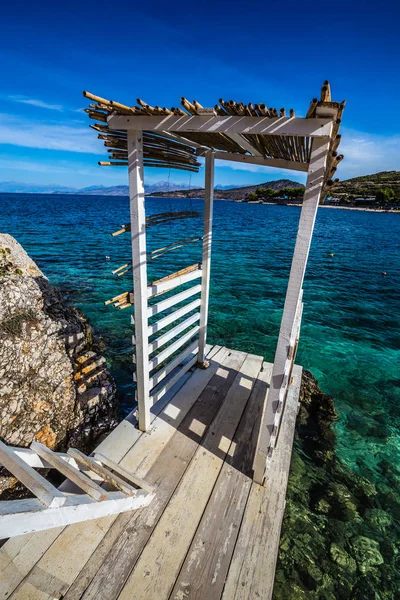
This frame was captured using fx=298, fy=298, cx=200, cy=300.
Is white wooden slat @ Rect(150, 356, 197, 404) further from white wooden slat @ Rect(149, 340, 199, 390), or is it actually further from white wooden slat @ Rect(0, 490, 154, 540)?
white wooden slat @ Rect(0, 490, 154, 540)

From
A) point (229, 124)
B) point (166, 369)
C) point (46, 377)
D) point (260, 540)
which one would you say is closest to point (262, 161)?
point (229, 124)

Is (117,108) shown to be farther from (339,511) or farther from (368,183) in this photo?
(368,183)

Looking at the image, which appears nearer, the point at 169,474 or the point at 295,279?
the point at 295,279

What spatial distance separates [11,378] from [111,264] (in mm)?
12656

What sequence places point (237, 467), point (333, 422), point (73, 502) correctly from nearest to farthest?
point (73, 502), point (237, 467), point (333, 422)

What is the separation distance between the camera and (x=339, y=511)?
365 cm

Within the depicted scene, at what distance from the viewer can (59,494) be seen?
1.65 metres

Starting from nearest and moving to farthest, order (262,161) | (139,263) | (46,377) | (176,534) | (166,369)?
(176,534) → (139,263) → (262,161) → (166,369) → (46,377)

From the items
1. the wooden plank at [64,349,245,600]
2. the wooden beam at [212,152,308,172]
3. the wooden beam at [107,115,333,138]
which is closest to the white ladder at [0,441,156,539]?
the wooden plank at [64,349,245,600]

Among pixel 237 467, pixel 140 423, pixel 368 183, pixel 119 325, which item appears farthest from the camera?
pixel 368 183

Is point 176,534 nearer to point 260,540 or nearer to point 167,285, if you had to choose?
point 260,540

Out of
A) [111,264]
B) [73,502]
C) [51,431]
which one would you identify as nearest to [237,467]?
[73,502]

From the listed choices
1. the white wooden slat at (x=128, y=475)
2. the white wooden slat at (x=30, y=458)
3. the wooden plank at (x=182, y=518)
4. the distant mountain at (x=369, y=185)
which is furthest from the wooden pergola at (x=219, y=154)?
the distant mountain at (x=369, y=185)

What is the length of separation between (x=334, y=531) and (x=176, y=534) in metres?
2.03
